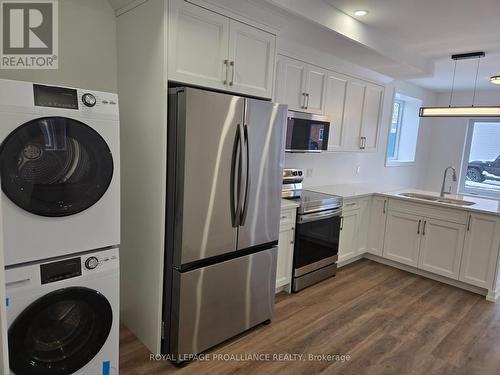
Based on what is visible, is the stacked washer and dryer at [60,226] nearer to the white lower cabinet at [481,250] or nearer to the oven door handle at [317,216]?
the oven door handle at [317,216]

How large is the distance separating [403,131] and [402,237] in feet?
9.10

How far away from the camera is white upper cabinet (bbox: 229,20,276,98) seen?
87.7 inches

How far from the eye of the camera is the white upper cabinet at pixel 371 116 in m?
4.27

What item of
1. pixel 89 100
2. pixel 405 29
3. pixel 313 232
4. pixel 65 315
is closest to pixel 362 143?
pixel 405 29

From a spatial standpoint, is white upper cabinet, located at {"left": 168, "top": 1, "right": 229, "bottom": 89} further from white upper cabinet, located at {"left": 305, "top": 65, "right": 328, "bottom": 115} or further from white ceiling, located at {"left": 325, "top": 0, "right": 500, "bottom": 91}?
white upper cabinet, located at {"left": 305, "top": 65, "right": 328, "bottom": 115}

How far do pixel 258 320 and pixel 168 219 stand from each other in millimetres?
1132

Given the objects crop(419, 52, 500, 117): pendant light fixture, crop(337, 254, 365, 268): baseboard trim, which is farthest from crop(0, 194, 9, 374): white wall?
crop(419, 52, 500, 117): pendant light fixture

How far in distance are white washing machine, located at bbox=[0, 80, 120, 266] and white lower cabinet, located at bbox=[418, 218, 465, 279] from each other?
131 inches

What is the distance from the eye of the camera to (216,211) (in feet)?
7.05

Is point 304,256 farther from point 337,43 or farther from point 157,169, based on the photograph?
point 337,43

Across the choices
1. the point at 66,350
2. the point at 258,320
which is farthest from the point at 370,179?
the point at 66,350

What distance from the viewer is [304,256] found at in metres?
3.21

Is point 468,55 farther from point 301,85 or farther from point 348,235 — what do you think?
point 348,235

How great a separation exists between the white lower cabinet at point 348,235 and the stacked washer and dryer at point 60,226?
2641 millimetres
